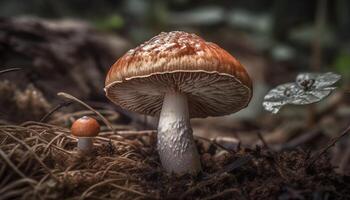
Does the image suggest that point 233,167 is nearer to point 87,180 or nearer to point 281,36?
point 87,180

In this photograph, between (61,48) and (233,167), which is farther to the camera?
(61,48)

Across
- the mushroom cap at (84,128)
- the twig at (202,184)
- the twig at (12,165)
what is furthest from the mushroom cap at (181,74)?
the twig at (12,165)

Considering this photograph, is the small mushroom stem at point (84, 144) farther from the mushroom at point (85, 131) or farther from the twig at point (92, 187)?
the twig at point (92, 187)

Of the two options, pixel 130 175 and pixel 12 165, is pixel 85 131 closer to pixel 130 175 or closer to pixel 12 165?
pixel 130 175

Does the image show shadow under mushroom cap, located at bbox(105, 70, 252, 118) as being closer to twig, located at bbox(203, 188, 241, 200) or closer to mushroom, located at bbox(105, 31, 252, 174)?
mushroom, located at bbox(105, 31, 252, 174)

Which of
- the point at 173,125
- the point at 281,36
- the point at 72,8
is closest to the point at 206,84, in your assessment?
the point at 173,125

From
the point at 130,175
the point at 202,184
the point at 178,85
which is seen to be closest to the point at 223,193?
the point at 202,184

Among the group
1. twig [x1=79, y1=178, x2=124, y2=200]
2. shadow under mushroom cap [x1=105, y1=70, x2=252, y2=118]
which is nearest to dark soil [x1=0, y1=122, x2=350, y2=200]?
twig [x1=79, y1=178, x2=124, y2=200]
